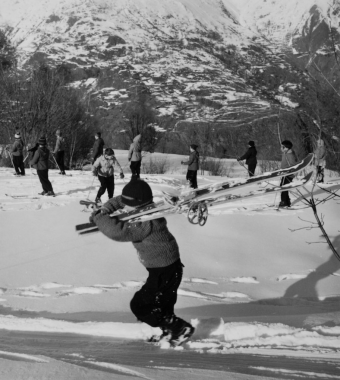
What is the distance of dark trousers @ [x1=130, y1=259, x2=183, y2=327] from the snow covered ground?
0.92 ft

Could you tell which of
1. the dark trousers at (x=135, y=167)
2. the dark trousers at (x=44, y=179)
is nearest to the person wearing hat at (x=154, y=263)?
the dark trousers at (x=44, y=179)

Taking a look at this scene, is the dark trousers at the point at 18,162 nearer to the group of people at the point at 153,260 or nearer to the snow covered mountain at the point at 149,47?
the group of people at the point at 153,260

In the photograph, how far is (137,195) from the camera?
4027 millimetres

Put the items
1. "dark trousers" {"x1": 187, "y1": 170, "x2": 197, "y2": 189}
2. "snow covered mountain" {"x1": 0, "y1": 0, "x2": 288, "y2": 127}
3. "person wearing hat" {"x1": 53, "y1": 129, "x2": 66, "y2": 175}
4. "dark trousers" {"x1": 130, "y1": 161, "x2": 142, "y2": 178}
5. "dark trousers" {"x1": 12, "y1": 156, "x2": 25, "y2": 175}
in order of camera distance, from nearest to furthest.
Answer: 1. "dark trousers" {"x1": 187, "y1": 170, "x2": 197, "y2": 189}
2. "dark trousers" {"x1": 130, "y1": 161, "x2": 142, "y2": 178}
3. "dark trousers" {"x1": 12, "y1": 156, "x2": 25, "y2": 175}
4. "person wearing hat" {"x1": 53, "y1": 129, "x2": 66, "y2": 175}
5. "snow covered mountain" {"x1": 0, "y1": 0, "x2": 288, "y2": 127}

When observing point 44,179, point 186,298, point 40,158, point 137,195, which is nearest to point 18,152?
point 44,179

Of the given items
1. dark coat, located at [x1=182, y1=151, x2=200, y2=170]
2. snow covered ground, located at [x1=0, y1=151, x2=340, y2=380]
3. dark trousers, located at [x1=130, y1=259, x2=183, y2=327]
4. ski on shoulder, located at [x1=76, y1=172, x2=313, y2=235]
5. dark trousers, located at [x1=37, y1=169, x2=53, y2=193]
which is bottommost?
snow covered ground, located at [x1=0, y1=151, x2=340, y2=380]

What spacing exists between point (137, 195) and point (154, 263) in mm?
601

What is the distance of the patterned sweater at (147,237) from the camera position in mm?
3908

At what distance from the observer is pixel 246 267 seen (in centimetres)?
785

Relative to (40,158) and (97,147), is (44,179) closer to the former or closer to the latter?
(40,158)

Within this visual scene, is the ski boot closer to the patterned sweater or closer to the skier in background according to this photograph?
the patterned sweater

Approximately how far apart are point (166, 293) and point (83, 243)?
4.71 metres

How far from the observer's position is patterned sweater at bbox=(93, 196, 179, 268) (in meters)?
3.91

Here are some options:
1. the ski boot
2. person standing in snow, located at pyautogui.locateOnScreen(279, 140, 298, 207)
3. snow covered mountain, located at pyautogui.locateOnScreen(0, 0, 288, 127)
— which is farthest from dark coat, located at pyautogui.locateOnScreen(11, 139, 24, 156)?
snow covered mountain, located at pyautogui.locateOnScreen(0, 0, 288, 127)
